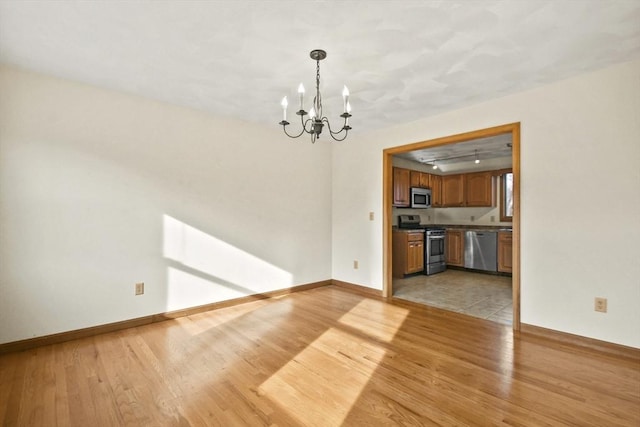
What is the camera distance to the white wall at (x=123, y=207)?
2.59 m

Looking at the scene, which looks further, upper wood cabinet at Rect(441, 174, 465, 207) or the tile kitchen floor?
upper wood cabinet at Rect(441, 174, 465, 207)

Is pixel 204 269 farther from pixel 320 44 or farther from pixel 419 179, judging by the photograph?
pixel 419 179

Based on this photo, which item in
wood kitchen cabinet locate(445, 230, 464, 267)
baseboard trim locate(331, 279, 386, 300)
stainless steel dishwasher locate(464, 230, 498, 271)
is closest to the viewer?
baseboard trim locate(331, 279, 386, 300)

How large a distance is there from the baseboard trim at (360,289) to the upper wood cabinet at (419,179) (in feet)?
8.71

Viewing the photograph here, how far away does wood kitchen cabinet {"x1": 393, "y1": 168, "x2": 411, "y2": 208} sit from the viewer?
229 inches

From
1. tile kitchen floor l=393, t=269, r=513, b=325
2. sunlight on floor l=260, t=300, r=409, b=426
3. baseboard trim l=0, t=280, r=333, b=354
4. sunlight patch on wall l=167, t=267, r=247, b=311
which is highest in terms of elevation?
sunlight patch on wall l=167, t=267, r=247, b=311

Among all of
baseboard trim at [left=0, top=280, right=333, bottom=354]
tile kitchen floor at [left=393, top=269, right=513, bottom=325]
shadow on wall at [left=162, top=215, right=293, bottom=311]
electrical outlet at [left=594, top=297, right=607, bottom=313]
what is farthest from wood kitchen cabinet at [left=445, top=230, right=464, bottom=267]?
shadow on wall at [left=162, top=215, right=293, bottom=311]

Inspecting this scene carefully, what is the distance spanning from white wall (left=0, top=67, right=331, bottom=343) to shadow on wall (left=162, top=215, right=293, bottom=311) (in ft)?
0.04

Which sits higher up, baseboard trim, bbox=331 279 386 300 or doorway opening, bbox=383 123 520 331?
doorway opening, bbox=383 123 520 331

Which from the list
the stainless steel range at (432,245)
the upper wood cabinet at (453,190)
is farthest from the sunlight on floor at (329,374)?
the upper wood cabinet at (453,190)

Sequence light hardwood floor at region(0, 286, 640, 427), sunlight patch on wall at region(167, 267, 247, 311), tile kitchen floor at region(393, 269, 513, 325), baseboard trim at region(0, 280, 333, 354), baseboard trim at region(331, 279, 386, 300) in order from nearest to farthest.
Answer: light hardwood floor at region(0, 286, 640, 427) < baseboard trim at region(0, 280, 333, 354) < sunlight patch on wall at region(167, 267, 247, 311) < tile kitchen floor at region(393, 269, 513, 325) < baseboard trim at region(331, 279, 386, 300)

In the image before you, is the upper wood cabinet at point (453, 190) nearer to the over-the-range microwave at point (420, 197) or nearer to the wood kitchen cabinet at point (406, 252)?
the over-the-range microwave at point (420, 197)

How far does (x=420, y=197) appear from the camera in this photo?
6.43 metres

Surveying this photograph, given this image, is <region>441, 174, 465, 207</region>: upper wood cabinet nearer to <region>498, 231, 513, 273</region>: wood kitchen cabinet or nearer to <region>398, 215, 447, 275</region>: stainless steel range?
<region>398, 215, 447, 275</region>: stainless steel range
